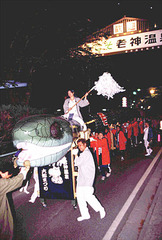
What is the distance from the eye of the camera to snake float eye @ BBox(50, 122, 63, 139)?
3842 millimetres

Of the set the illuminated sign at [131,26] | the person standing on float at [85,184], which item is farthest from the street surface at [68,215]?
the illuminated sign at [131,26]

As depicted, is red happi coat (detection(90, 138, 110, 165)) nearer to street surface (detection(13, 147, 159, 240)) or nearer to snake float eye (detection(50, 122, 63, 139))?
street surface (detection(13, 147, 159, 240))

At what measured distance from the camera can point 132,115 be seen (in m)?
17.7

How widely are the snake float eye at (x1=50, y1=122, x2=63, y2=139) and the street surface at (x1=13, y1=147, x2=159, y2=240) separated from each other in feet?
6.95

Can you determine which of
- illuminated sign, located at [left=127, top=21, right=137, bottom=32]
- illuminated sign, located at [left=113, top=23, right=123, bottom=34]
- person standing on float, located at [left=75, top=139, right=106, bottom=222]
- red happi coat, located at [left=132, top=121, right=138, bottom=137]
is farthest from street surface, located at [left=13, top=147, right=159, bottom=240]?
illuminated sign, located at [left=113, top=23, right=123, bottom=34]

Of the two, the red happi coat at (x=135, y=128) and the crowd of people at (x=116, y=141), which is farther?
the red happi coat at (x=135, y=128)

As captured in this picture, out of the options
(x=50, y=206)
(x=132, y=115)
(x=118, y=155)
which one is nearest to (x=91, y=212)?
(x=50, y=206)

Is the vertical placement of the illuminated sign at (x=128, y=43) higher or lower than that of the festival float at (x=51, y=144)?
higher

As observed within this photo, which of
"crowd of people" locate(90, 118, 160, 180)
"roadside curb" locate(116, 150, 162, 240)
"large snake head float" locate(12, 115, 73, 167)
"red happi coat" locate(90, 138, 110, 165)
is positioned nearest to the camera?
"large snake head float" locate(12, 115, 73, 167)

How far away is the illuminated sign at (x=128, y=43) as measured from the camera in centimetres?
1049

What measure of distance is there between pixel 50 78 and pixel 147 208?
30.9 feet

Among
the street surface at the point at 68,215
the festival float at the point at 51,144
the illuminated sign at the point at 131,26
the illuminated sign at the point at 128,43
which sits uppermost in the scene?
the illuminated sign at the point at 131,26

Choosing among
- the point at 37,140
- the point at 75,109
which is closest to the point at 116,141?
the point at 75,109

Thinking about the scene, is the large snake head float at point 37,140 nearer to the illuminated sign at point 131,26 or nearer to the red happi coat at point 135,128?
the illuminated sign at point 131,26
